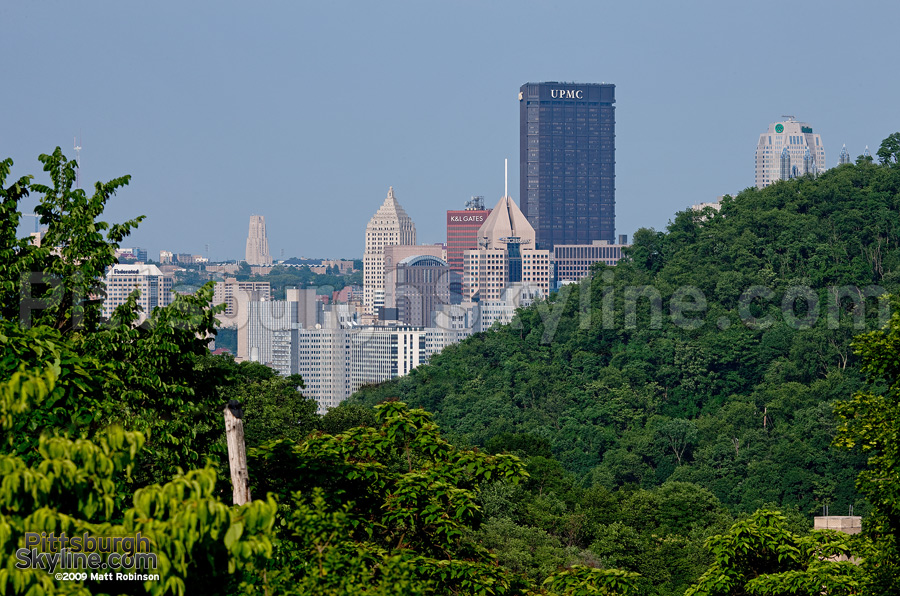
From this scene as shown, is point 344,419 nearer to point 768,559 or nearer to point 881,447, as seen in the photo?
point 768,559

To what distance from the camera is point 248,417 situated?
31125 millimetres

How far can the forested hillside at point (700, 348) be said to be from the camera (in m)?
59.3

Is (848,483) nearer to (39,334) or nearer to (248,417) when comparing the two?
(248,417)

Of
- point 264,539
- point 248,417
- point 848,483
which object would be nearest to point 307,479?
point 264,539

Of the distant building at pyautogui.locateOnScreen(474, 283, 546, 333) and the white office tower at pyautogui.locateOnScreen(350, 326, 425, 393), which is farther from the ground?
the distant building at pyautogui.locateOnScreen(474, 283, 546, 333)

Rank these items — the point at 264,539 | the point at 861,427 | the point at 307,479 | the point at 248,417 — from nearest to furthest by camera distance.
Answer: the point at 264,539
the point at 307,479
the point at 861,427
the point at 248,417

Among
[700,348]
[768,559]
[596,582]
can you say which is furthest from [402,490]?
[700,348]

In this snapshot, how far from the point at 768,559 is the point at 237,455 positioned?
799 cm

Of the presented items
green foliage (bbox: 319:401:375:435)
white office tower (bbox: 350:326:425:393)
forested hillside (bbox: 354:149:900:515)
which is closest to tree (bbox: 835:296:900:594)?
green foliage (bbox: 319:401:375:435)

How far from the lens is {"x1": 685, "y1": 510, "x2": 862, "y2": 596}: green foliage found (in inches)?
514

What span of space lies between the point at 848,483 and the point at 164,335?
43.7 meters

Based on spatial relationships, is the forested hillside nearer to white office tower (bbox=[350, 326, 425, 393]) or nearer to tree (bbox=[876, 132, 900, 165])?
tree (bbox=[876, 132, 900, 165])

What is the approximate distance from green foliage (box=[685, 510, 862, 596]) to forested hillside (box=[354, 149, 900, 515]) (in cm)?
4112

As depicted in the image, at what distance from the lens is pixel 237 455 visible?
8.41 m
